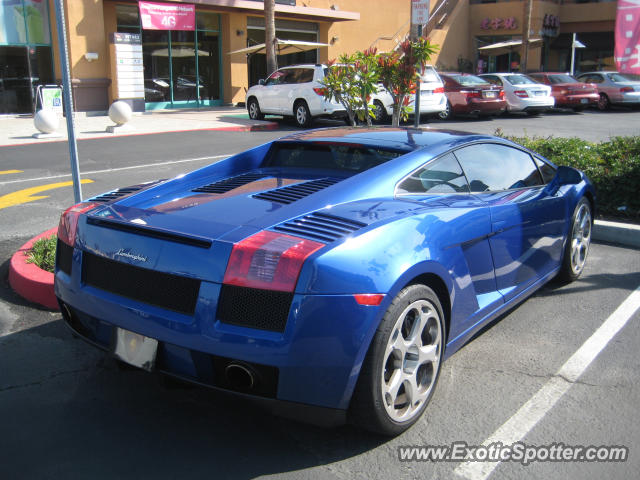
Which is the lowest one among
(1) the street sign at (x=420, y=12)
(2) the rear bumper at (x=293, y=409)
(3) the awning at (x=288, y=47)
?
(2) the rear bumper at (x=293, y=409)

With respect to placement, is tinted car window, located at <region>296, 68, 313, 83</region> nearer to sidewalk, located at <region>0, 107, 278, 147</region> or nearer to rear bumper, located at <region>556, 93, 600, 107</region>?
sidewalk, located at <region>0, 107, 278, 147</region>

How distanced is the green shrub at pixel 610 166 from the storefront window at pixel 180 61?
18.3 meters

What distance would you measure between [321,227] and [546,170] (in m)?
2.68

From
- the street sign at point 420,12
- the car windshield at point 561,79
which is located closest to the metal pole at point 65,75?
the street sign at point 420,12

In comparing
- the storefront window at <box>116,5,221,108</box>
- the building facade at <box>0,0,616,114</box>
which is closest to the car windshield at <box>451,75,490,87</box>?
the building facade at <box>0,0,616,114</box>

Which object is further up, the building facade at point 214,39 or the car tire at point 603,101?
the building facade at point 214,39

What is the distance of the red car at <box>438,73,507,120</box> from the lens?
1992 centimetres

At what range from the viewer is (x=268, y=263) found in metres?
2.65

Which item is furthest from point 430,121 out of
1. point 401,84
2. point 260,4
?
point 401,84

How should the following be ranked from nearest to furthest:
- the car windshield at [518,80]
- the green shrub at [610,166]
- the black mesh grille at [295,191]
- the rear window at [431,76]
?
1. the black mesh grille at [295,191]
2. the green shrub at [610,166]
3. the rear window at [431,76]
4. the car windshield at [518,80]

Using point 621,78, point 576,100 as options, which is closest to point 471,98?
point 576,100

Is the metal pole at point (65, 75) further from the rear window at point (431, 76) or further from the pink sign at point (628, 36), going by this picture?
the rear window at point (431, 76)

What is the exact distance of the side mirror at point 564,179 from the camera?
4762mm

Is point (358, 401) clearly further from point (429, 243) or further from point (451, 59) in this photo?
point (451, 59)
